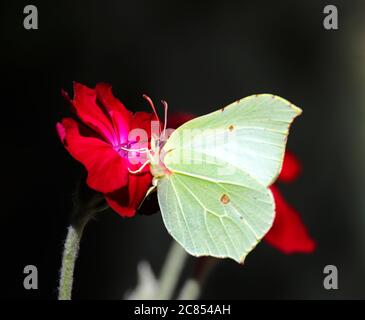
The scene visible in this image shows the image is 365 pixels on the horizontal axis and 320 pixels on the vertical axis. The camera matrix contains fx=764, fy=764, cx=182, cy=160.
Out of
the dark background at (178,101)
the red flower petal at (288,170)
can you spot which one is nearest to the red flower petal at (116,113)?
the red flower petal at (288,170)

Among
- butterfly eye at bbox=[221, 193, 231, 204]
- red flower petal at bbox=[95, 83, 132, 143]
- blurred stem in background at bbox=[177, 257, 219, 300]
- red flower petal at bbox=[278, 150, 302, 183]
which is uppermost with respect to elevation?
red flower petal at bbox=[95, 83, 132, 143]

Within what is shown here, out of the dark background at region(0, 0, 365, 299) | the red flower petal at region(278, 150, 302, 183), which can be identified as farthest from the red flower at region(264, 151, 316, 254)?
the dark background at region(0, 0, 365, 299)

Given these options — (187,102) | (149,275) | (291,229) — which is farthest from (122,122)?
(187,102)

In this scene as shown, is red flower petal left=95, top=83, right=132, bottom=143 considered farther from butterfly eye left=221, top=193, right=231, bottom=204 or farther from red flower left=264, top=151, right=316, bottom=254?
red flower left=264, top=151, right=316, bottom=254

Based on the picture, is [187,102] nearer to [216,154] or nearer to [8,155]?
[8,155]

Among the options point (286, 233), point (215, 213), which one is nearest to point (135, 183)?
point (215, 213)

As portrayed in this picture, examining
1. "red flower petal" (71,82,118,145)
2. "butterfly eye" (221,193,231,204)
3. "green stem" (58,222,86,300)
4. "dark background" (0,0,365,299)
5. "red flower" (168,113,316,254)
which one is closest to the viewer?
"green stem" (58,222,86,300)
